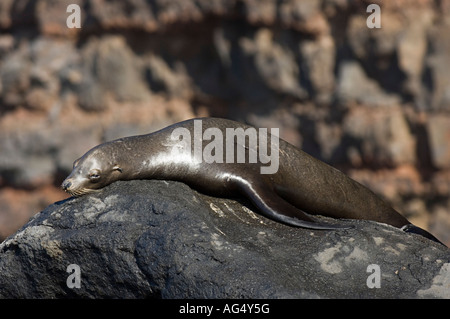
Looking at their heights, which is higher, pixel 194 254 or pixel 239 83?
pixel 239 83

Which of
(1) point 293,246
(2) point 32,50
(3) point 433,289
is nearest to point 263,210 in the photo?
(1) point 293,246

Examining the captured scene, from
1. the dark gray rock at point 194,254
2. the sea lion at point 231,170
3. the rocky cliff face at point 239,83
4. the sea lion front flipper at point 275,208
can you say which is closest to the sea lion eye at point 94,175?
the sea lion at point 231,170

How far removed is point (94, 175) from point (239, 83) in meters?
8.93

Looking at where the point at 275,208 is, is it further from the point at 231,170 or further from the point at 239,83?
the point at 239,83

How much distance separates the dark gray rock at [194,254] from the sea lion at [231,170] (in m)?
0.14

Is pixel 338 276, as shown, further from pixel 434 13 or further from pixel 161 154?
pixel 434 13

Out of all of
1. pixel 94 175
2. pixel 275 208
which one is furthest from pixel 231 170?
pixel 94 175

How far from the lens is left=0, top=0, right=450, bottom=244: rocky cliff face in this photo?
12469mm

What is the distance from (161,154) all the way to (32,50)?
33.8 feet

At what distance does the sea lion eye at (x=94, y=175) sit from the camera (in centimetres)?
501

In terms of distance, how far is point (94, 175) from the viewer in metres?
5.02

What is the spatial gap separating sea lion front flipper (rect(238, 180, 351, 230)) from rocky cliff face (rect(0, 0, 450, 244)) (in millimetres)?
8059

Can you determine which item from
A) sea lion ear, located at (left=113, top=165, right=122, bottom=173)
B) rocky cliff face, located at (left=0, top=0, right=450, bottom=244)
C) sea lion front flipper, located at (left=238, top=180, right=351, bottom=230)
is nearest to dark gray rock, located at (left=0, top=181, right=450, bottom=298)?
sea lion front flipper, located at (left=238, top=180, right=351, bottom=230)

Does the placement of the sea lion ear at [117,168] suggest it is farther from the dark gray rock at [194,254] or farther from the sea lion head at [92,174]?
the dark gray rock at [194,254]
